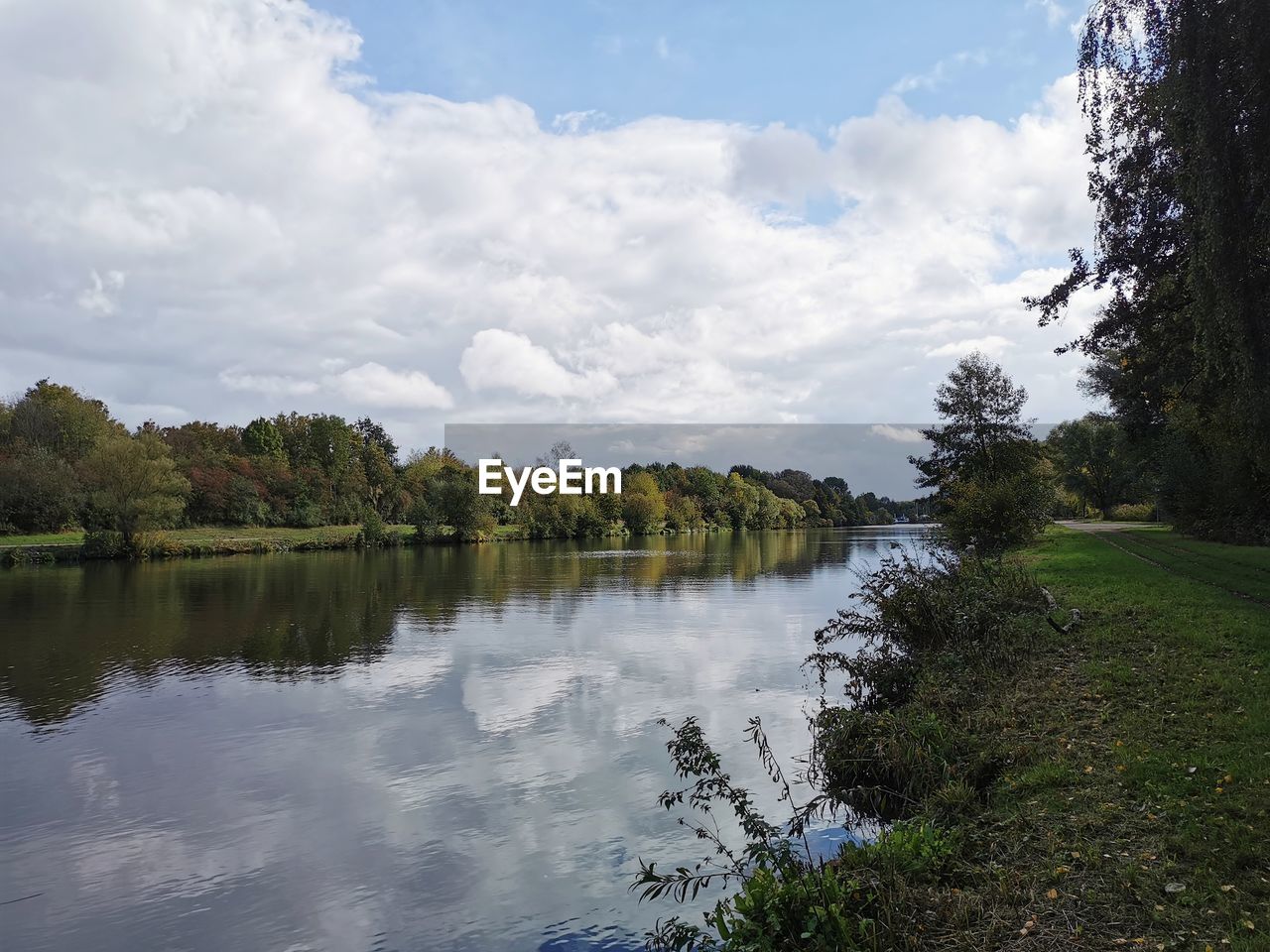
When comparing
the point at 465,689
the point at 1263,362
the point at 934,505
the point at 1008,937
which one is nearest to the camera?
the point at 1008,937

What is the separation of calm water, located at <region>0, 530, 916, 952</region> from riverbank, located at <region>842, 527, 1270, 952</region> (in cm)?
228

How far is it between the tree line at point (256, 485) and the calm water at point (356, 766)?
2727 centimetres

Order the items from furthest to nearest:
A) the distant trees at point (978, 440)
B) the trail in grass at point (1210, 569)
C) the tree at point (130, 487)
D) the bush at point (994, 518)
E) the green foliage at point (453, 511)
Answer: the green foliage at point (453, 511), the tree at point (130, 487), the distant trees at point (978, 440), the bush at point (994, 518), the trail in grass at point (1210, 569)

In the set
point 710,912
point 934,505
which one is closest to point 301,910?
point 710,912

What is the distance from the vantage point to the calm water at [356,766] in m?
6.45

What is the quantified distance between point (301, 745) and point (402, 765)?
6.24 feet

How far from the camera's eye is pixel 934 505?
38.2 meters

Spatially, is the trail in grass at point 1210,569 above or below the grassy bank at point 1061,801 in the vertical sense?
above

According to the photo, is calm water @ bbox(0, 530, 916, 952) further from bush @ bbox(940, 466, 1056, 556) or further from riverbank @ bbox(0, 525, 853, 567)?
riverbank @ bbox(0, 525, 853, 567)

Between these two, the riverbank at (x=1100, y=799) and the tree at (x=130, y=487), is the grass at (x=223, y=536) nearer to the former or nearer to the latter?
the tree at (x=130, y=487)

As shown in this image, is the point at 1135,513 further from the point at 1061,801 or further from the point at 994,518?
the point at 1061,801

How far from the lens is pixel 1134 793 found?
6.18 metres

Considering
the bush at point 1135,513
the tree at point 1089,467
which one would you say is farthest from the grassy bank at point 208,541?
the tree at point 1089,467

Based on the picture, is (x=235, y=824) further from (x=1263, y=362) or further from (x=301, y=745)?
(x=1263, y=362)
